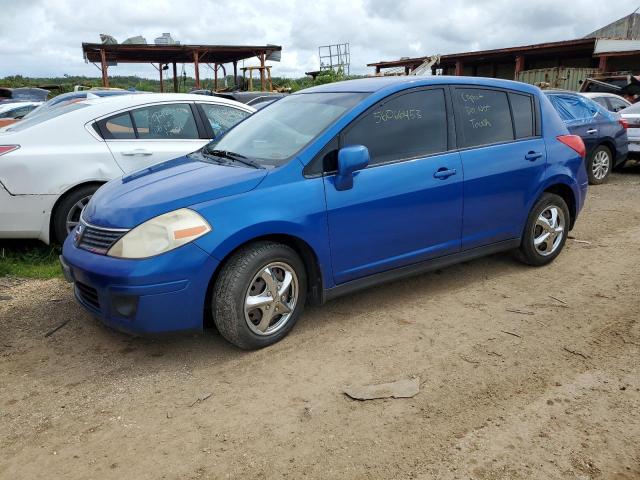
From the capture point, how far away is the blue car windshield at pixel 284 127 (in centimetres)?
390

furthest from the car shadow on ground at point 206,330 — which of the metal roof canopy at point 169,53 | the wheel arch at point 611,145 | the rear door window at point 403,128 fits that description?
the metal roof canopy at point 169,53

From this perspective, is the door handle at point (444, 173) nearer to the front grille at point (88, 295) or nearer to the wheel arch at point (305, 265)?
the wheel arch at point (305, 265)

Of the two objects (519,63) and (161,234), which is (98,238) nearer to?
(161,234)

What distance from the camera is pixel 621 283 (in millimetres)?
4770

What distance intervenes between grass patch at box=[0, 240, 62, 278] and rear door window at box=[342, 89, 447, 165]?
10.3 ft

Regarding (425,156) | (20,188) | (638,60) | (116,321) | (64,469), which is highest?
(638,60)

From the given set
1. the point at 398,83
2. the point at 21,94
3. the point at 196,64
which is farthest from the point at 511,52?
the point at 398,83

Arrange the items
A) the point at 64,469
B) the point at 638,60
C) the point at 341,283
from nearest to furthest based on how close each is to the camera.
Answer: the point at 64,469, the point at 341,283, the point at 638,60

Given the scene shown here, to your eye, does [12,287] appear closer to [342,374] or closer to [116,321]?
[116,321]

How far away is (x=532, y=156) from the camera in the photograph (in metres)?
4.83

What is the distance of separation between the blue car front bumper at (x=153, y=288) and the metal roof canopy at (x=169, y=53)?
75.5 ft

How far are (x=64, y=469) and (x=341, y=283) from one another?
6.63 ft

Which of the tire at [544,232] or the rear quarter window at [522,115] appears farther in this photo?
the tire at [544,232]

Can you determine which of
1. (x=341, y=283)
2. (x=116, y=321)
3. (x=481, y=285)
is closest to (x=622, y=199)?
(x=481, y=285)
